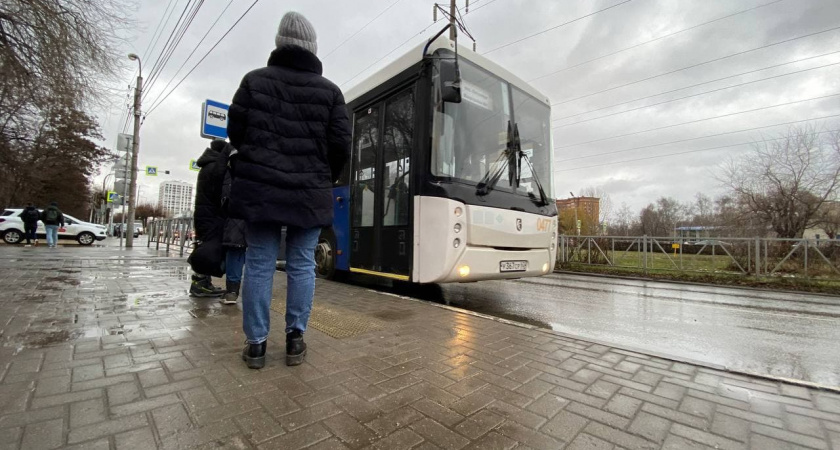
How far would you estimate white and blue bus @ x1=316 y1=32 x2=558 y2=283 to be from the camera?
4719 millimetres

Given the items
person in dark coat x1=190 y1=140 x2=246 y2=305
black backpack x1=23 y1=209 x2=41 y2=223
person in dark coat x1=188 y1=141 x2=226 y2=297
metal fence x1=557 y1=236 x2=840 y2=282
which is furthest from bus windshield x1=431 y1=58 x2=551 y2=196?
black backpack x1=23 y1=209 x2=41 y2=223

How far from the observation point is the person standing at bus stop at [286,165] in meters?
2.32

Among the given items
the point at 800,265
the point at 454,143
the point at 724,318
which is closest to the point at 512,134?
the point at 454,143

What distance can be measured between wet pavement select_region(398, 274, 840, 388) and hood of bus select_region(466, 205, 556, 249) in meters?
0.97

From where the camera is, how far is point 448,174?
476cm

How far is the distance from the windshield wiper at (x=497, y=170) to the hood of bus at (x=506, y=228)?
27 centimetres

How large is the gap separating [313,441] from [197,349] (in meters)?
1.53

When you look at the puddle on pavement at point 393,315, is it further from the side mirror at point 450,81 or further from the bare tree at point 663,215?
the bare tree at point 663,215

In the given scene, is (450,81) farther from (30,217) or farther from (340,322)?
(30,217)

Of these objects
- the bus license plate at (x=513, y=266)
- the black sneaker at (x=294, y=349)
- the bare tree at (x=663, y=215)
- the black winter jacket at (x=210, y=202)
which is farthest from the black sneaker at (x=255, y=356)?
the bare tree at (x=663, y=215)

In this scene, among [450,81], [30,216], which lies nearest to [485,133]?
[450,81]

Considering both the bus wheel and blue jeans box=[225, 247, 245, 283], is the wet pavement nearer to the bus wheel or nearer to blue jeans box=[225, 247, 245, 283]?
the bus wheel

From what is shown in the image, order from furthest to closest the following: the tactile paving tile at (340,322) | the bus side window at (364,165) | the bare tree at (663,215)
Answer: the bare tree at (663,215) < the bus side window at (364,165) < the tactile paving tile at (340,322)

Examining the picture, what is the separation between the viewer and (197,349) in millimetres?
2645
